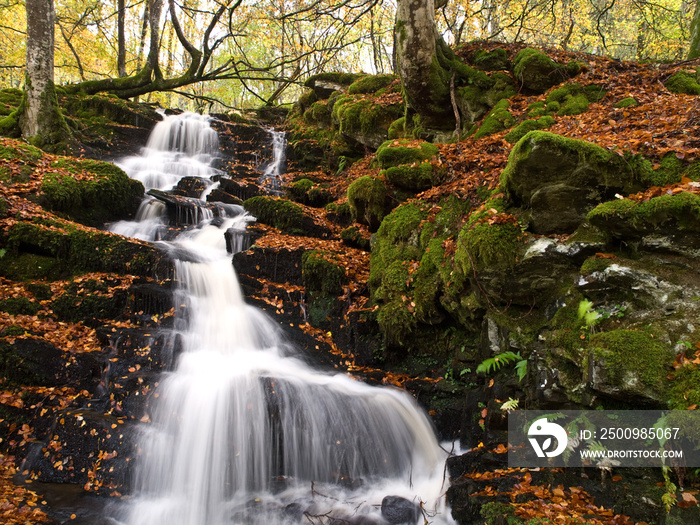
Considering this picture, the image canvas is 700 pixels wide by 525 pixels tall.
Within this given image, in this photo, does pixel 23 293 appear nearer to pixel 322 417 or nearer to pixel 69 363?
pixel 69 363

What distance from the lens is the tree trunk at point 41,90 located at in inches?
368

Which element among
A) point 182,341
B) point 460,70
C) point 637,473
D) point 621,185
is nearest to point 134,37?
point 460,70

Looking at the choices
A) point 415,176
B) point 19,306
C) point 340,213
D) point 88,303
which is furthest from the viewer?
point 340,213

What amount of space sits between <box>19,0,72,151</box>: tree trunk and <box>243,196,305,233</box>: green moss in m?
5.92

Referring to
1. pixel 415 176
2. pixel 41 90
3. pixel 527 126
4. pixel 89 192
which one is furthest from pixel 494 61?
pixel 41 90

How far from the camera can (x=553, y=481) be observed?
347 cm

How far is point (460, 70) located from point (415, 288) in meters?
5.54

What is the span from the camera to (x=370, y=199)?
24.8 feet

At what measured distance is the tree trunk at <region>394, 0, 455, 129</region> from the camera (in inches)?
299

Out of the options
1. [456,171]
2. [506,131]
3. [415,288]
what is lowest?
[415,288]

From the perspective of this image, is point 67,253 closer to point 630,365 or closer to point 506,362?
point 506,362

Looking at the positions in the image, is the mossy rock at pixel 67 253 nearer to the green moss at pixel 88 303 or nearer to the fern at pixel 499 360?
the green moss at pixel 88 303

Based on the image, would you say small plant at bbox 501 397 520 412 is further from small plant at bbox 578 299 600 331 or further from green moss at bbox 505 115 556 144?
green moss at bbox 505 115 556 144

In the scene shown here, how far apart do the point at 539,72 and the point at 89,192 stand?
33.6ft
